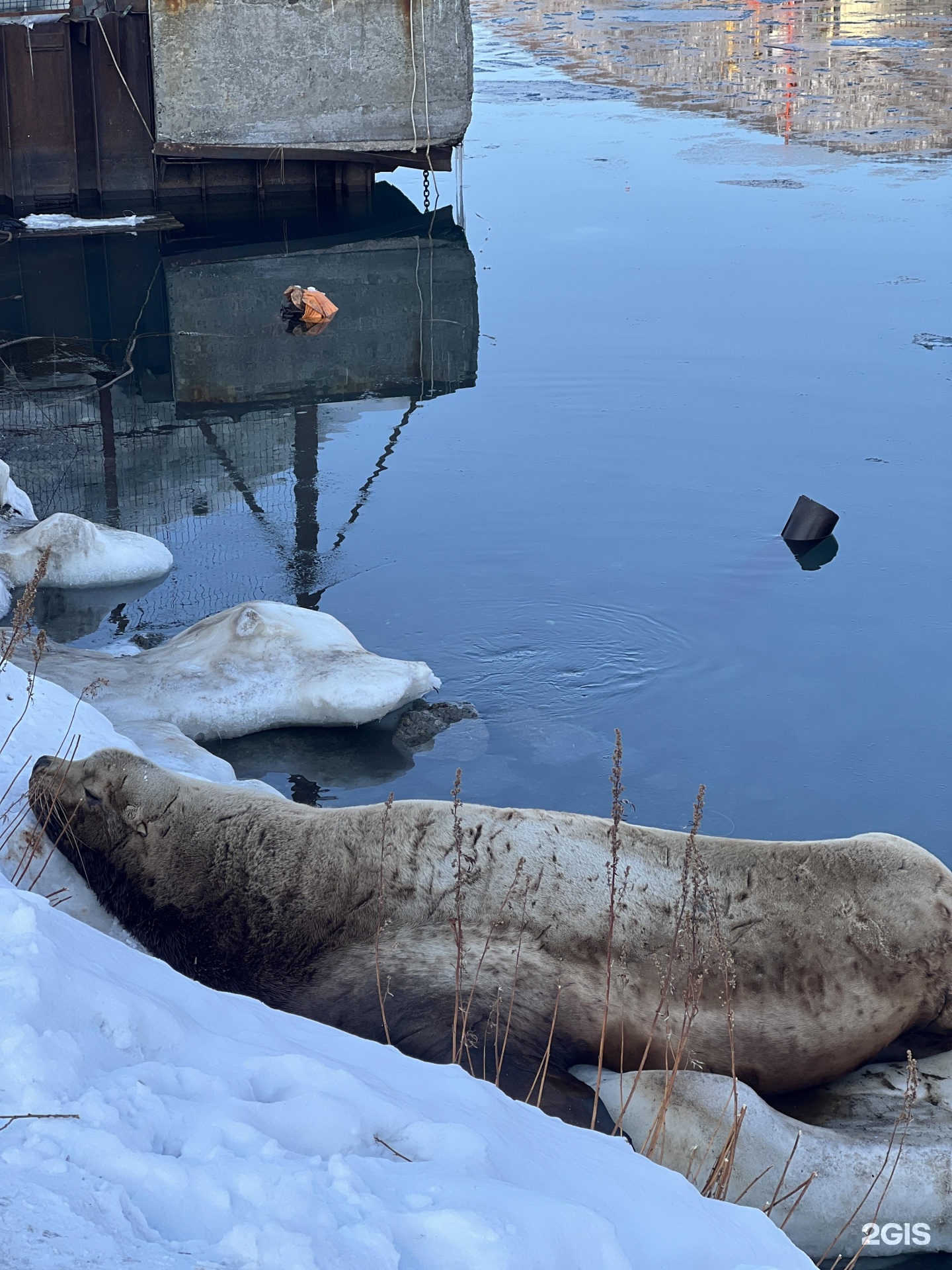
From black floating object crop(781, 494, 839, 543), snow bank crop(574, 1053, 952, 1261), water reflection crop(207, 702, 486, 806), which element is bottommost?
snow bank crop(574, 1053, 952, 1261)

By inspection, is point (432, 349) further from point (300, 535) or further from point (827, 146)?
point (827, 146)

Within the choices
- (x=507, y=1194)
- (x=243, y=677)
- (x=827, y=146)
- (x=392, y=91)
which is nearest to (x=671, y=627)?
(x=243, y=677)

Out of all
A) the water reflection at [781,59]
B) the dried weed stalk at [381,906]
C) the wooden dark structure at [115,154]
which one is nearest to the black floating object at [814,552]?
the dried weed stalk at [381,906]

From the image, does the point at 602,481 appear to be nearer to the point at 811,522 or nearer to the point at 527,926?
the point at 811,522

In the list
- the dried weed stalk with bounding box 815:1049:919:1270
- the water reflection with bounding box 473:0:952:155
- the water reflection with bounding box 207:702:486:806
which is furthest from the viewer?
the water reflection with bounding box 473:0:952:155

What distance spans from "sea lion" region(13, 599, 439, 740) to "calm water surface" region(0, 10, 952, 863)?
0.16 metres

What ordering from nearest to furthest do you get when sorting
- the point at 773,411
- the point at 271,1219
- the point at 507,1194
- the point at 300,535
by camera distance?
the point at 271,1219
the point at 507,1194
the point at 300,535
the point at 773,411

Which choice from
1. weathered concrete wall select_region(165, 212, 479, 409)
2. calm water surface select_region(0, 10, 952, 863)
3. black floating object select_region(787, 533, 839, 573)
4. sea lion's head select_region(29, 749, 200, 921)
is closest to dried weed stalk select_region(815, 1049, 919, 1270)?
calm water surface select_region(0, 10, 952, 863)

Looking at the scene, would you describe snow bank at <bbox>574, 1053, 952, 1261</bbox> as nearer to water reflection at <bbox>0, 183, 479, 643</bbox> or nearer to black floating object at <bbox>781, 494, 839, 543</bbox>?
water reflection at <bbox>0, 183, 479, 643</bbox>

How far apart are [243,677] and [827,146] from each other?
1793 centimetres

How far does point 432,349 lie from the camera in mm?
13625

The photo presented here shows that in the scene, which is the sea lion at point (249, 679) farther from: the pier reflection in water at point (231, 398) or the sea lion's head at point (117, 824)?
the sea lion's head at point (117, 824)

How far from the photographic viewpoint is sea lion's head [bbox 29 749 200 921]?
16.5ft

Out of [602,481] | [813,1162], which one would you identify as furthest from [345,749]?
[602,481]
